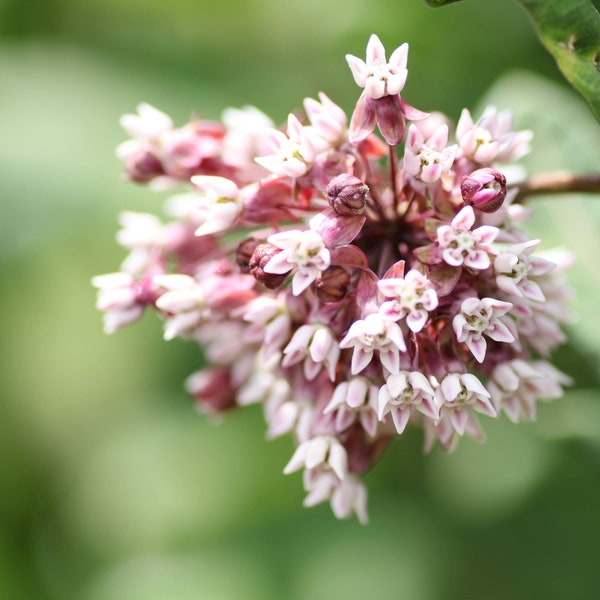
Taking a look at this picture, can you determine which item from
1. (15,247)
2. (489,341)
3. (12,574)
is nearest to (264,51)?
(15,247)

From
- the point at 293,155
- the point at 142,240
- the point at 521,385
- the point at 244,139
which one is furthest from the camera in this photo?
the point at 142,240

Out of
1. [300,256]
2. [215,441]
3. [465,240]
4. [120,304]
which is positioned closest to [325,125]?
[300,256]

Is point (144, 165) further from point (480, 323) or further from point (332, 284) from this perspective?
point (480, 323)

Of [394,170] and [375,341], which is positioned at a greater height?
[394,170]

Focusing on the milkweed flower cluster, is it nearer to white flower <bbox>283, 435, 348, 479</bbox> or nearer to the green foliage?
white flower <bbox>283, 435, 348, 479</bbox>

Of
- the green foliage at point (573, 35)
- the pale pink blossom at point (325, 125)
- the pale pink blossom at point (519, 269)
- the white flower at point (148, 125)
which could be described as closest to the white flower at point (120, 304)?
the white flower at point (148, 125)

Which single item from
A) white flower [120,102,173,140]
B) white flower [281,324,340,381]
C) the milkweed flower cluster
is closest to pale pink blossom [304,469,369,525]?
the milkweed flower cluster
